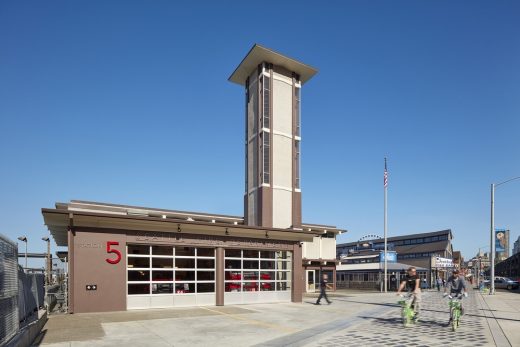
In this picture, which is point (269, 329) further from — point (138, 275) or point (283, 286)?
point (283, 286)

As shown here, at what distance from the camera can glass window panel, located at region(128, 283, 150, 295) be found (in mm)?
19416

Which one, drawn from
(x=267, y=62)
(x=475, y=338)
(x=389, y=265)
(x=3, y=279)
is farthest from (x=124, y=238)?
(x=389, y=265)

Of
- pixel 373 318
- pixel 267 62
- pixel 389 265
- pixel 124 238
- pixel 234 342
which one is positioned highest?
pixel 267 62

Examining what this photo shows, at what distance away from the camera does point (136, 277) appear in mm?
19641

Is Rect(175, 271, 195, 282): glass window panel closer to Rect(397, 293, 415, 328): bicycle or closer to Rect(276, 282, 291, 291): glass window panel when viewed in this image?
Rect(276, 282, 291, 291): glass window panel

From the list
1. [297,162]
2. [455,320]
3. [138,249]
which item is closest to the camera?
[455,320]

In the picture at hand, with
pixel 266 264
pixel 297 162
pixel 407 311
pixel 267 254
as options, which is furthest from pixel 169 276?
pixel 297 162

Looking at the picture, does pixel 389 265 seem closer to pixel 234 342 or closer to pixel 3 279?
pixel 234 342

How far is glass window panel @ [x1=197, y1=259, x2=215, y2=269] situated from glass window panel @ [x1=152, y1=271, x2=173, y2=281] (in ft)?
5.51

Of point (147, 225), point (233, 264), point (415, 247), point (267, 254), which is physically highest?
point (147, 225)

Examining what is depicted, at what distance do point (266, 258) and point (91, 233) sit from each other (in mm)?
10392

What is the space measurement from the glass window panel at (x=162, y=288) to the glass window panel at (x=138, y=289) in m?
0.30

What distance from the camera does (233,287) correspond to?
22578 mm

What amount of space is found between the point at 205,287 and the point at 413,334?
11562 mm
